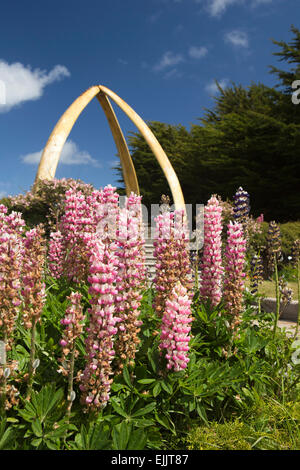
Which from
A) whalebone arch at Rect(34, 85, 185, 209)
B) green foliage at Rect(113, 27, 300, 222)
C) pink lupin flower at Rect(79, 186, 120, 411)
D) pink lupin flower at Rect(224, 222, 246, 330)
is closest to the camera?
pink lupin flower at Rect(79, 186, 120, 411)

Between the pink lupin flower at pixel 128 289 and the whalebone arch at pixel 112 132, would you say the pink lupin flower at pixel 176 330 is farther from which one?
the whalebone arch at pixel 112 132

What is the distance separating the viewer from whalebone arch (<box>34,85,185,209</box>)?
1455 cm

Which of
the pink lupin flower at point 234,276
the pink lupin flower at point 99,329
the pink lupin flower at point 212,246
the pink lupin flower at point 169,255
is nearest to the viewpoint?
the pink lupin flower at point 99,329

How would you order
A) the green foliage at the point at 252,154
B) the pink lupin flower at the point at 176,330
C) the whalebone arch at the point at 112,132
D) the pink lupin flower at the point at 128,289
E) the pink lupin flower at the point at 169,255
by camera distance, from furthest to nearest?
1. the green foliage at the point at 252,154
2. the whalebone arch at the point at 112,132
3. the pink lupin flower at the point at 169,255
4. the pink lupin flower at the point at 128,289
5. the pink lupin flower at the point at 176,330

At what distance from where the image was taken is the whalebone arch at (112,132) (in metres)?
14.6

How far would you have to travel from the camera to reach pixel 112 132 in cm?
1778

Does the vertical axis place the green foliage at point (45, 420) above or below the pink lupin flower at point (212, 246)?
below

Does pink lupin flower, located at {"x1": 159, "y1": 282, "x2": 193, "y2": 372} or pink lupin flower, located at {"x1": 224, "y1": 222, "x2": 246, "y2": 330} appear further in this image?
pink lupin flower, located at {"x1": 224, "y1": 222, "x2": 246, "y2": 330}

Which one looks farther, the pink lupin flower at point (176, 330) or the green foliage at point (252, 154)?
the green foliage at point (252, 154)

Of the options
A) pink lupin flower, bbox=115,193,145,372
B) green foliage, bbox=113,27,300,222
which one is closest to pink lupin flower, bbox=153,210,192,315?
pink lupin flower, bbox=115,193,145,372

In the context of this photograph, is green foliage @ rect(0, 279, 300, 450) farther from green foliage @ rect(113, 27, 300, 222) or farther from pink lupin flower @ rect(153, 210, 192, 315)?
green foliage @ rect(113, 27, 300, 222)

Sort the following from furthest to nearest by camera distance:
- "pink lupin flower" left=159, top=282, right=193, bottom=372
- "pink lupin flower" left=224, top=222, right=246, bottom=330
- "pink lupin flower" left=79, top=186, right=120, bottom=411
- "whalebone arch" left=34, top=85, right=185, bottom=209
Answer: "whalebone arch" left=34, top=85, right=185, bottom=209 < "pink lupin flower" left=224, top=222, right=246, bottom=330 < "pink lupin flower" left=159, top=282, right=193, bottom=372 < "pink lupin flower" left=79, top=186, right=120, bottom=411

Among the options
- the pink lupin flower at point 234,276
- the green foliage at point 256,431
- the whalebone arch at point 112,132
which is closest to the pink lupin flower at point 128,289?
the green foliage at point 256,431

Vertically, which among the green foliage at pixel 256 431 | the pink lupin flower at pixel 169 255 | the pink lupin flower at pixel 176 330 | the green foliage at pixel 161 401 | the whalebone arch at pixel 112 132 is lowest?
the green foliage at pixel 256 431
